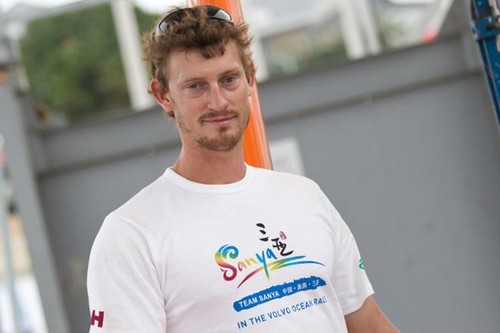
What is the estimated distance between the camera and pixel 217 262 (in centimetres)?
241

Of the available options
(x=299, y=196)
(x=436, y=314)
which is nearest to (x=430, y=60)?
(x=436, y=314)

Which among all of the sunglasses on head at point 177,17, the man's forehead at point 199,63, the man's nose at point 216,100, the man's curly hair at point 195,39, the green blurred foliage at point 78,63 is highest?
the green blurred foliage at point 78,63

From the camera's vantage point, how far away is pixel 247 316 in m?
2.39

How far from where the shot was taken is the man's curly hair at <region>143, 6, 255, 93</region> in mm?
2473

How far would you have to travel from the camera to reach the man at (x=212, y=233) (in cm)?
234

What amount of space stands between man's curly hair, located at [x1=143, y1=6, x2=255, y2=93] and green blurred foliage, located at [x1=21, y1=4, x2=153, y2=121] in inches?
1188

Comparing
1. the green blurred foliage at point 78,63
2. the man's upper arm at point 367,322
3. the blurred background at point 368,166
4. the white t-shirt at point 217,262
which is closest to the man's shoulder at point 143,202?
the white t-shirt at point 217,262

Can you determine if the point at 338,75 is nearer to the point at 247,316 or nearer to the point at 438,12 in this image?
the point at 438,12

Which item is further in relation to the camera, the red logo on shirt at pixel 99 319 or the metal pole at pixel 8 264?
the metal pole at pixel 8 264

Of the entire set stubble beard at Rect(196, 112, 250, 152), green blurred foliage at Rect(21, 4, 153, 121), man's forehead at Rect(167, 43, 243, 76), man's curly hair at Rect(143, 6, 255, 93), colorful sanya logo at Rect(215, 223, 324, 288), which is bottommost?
colorful sanya logo at Rect(215, 223, 324, 288)

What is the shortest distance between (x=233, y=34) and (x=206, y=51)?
5.1 inches

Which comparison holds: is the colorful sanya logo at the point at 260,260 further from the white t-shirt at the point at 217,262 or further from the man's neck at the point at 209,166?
the man's neck at the point at 209,166

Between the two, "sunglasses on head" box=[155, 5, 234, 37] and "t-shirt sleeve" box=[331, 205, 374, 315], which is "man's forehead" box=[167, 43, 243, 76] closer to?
"sunglasses on head" box=[155, 5, 234, 37]

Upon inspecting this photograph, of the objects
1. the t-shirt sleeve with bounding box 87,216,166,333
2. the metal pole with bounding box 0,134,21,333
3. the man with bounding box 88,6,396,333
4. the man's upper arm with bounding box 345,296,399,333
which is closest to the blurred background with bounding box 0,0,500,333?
the metal pole with bounding box 0,134,21,333
